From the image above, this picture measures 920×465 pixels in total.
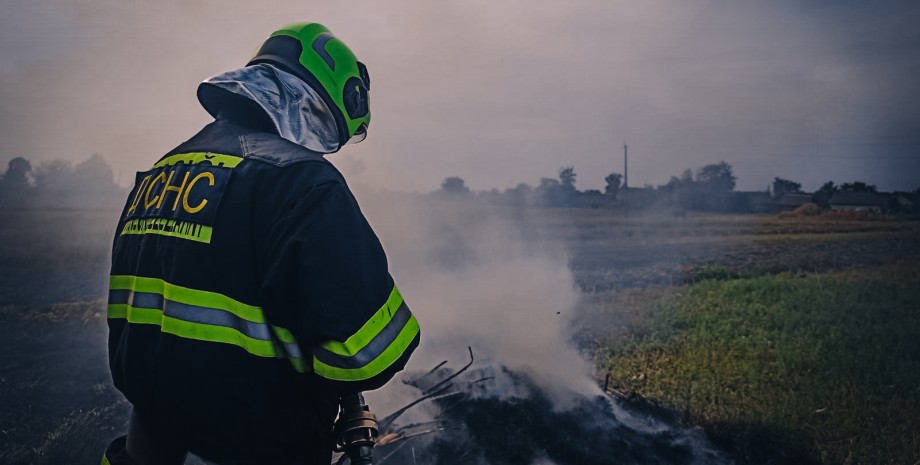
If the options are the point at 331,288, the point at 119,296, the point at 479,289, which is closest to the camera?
the point at 331,288

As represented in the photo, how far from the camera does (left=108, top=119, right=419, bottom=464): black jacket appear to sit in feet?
5.03

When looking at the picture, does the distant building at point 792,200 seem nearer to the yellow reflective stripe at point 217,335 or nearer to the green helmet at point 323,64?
the green helmet at point 323,64

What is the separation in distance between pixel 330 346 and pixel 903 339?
935 cm

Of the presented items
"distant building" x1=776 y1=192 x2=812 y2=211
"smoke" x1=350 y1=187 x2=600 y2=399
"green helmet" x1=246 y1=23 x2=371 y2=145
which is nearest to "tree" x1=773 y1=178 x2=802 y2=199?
"distant building" x1=776 y1=192 x2=812 y2=211

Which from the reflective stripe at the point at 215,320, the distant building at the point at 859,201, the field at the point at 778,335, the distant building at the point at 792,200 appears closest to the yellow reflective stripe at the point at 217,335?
the reflective stripe at the point at 215,320

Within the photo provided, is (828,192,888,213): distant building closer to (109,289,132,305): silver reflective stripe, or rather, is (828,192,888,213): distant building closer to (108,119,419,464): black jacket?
(108,119,419,464): black jacket

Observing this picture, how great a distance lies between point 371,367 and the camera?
1.58 m

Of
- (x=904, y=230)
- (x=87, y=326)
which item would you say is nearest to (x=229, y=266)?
(x=87, y=326)

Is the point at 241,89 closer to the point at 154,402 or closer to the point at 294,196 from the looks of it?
the point at 294,196

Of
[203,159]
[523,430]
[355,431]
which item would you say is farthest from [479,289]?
[203,159]

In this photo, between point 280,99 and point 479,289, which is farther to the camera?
point 479,289

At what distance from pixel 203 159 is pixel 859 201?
19.3m

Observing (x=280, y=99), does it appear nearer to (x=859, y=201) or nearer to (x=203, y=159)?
(x=203, y=159)

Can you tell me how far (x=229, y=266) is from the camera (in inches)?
61.9
